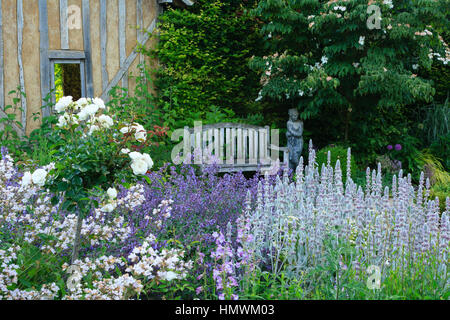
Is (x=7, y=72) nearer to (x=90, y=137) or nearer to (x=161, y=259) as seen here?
(x=90, y=137)

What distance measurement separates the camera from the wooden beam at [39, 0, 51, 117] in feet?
23.3

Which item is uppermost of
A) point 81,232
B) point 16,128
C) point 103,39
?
point 103,39

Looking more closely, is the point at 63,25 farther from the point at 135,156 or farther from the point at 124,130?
the point at 135,156

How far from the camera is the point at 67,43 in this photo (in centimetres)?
736

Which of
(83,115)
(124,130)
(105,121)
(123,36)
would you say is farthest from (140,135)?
(123,36)

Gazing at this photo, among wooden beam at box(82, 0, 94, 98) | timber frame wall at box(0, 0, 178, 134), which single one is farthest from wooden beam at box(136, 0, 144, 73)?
wooden beam at box(82, 0, 94, 98)

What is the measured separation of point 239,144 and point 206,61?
1977mm

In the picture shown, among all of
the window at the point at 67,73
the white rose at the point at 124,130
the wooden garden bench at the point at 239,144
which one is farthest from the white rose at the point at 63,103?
the window at the point at 67,73

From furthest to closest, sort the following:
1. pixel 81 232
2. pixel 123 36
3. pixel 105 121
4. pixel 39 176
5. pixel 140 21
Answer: pixel 140 21 → pixel 123 36 → pixel 81 232 → pixel 105 121 → pixel 39 176

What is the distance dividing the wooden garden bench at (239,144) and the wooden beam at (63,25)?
238cm

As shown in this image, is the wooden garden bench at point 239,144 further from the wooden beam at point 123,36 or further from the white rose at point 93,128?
the white rose at point 93,128

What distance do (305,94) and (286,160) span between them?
1.26 metres
